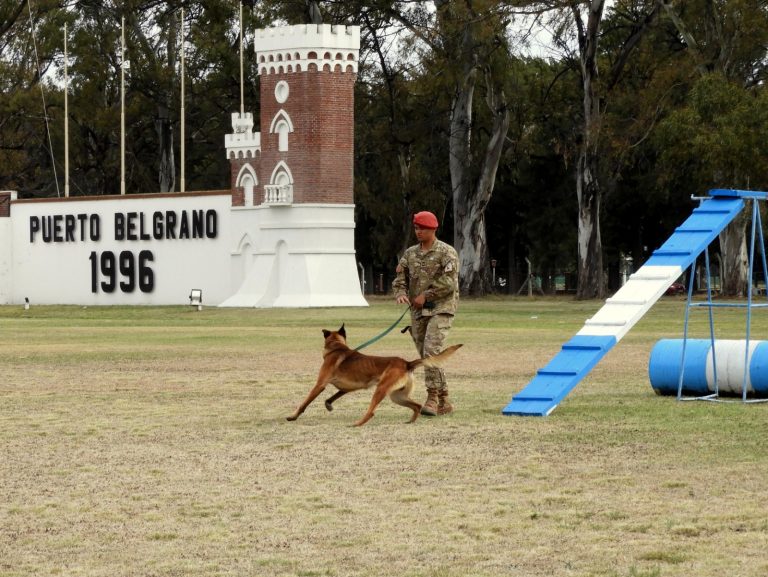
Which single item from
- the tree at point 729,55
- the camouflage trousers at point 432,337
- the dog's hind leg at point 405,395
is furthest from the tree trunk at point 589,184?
the dog's hind leg at point 405,395

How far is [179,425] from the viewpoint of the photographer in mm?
17578

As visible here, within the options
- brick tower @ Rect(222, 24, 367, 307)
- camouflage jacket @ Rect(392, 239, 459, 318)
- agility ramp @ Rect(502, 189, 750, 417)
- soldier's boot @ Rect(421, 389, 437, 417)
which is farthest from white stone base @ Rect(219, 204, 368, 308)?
camouflage jacket @ Rect(392, 239, 459, 318)

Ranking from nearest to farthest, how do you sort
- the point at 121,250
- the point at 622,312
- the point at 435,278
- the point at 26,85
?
the point at 435,278
the point at 622,312
the point at 121,250
the point at 26,85

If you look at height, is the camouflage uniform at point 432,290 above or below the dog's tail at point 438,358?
above

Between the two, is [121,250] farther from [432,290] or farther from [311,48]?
[432,290]

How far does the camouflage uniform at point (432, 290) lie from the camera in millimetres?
17438

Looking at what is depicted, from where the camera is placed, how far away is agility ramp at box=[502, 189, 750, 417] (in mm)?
17859

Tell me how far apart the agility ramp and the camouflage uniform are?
49.5 inches

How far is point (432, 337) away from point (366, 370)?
0.93m

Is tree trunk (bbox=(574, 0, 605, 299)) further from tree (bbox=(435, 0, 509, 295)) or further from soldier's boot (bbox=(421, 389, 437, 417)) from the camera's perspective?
soldier's boot (bbox=(421, 389, 437, 417))

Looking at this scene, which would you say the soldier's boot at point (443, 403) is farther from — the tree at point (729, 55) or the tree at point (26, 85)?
the tree at point (26, 85)

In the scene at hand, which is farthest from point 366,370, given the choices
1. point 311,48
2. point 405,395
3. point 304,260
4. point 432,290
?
point 311,48

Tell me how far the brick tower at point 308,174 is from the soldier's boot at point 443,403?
4265 centimetres

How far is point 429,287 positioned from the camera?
57.5 ft
